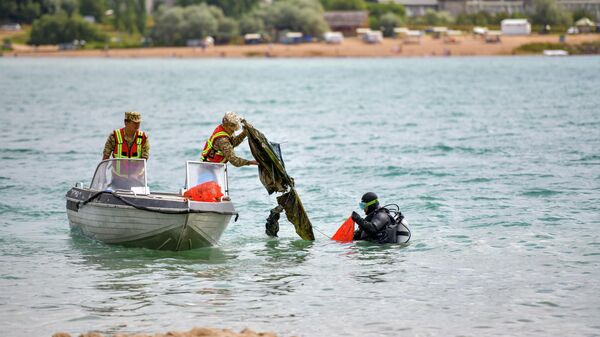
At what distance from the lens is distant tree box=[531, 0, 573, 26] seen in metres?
193

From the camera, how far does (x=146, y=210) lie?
16.9 m

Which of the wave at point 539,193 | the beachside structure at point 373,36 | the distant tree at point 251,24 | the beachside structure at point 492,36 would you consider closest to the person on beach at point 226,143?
the wave at point 539,193

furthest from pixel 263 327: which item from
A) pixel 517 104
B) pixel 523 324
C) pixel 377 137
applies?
pixel 517 104

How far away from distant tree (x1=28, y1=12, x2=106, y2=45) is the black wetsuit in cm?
17413

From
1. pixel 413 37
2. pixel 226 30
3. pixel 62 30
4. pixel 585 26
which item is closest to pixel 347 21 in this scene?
pixel 413 37

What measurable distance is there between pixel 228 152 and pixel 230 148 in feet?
0.29

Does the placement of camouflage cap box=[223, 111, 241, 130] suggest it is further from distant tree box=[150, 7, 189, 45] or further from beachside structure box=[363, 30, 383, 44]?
distant tree box=[150, 7, 189, 45]

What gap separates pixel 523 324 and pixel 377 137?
33.0 m

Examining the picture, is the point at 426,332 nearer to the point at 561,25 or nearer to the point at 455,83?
the point at 455,83

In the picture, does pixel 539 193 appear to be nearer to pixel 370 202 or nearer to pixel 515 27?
pixel 370 202

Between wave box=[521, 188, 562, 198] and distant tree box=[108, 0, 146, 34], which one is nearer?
wave box=[521, 188, 562, 198]

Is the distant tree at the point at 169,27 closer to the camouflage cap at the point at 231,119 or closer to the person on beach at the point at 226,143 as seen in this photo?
the person on beach at the point at 226,143

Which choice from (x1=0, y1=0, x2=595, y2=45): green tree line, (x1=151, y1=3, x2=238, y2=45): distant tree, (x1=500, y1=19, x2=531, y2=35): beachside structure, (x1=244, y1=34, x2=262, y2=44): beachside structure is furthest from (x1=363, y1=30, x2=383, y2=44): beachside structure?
(x1=151, y1=3, x2=238, y2=45): distant tree

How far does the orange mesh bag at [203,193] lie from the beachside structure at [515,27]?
170236mm
